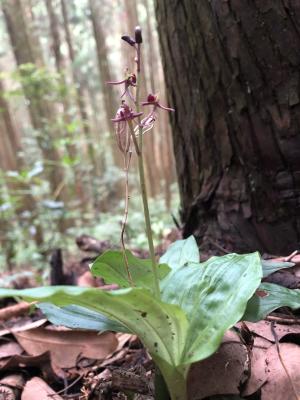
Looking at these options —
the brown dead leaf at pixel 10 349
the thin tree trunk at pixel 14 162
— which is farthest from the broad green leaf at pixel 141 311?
the thin tree trunk at pixel 14 162

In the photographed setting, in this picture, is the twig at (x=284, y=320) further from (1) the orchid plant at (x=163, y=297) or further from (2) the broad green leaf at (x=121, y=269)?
(2) the broad green leaf at (x=121, y=269)

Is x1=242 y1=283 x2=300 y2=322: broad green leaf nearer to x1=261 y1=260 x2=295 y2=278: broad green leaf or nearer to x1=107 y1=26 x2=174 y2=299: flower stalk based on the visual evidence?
x1=261 y1=260 x2=295 y2=278: broad green leaf

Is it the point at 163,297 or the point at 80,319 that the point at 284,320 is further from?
the point at 80,319

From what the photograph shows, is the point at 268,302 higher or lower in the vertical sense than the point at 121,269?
lower

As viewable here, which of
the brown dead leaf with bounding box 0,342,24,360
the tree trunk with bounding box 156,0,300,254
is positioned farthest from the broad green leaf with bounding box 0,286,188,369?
the tree trunk with bounding box 156,0,300,254

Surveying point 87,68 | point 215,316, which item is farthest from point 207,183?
point 87,68

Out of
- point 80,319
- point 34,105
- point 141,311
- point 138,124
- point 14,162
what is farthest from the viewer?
point 14,162

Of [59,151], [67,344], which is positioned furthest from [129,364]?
[59,151]
